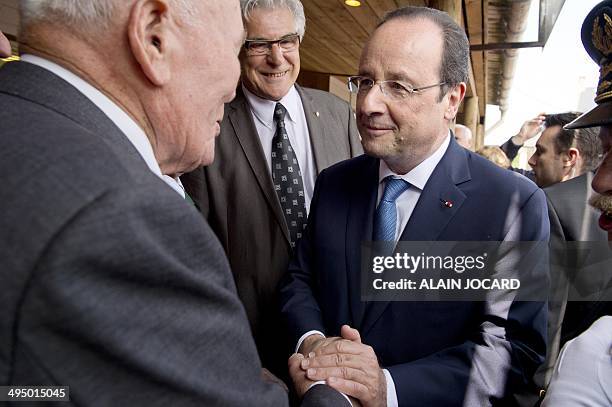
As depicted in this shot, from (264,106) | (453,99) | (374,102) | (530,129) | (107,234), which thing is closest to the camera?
(107,234)

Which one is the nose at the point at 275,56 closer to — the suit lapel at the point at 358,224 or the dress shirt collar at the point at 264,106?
the dress shirt collar at the point at 264,106

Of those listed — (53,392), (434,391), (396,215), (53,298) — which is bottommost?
(434,391)

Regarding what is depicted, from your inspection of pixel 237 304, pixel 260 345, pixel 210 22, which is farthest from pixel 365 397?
pixel 210 22

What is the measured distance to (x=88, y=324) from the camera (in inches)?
22.6

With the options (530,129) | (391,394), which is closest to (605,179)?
(391,394)

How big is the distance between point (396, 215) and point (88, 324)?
1.17 m

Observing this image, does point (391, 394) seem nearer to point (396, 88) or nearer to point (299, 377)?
point (299, 377)

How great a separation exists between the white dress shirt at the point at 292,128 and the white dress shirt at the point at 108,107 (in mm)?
1373

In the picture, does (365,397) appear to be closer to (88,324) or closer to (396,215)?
(396,215)

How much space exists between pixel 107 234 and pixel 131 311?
0.10 meters

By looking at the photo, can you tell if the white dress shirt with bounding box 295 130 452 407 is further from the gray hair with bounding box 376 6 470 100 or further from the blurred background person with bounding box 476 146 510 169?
the blurred background person with bounding box 476 146 510 169

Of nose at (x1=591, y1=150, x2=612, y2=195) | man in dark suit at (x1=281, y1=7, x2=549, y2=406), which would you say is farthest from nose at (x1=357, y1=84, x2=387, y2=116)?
nose at (x1=591, y1=150, x2=612, y2=195)

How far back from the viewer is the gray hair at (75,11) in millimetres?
754

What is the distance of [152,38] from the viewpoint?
0.81m
